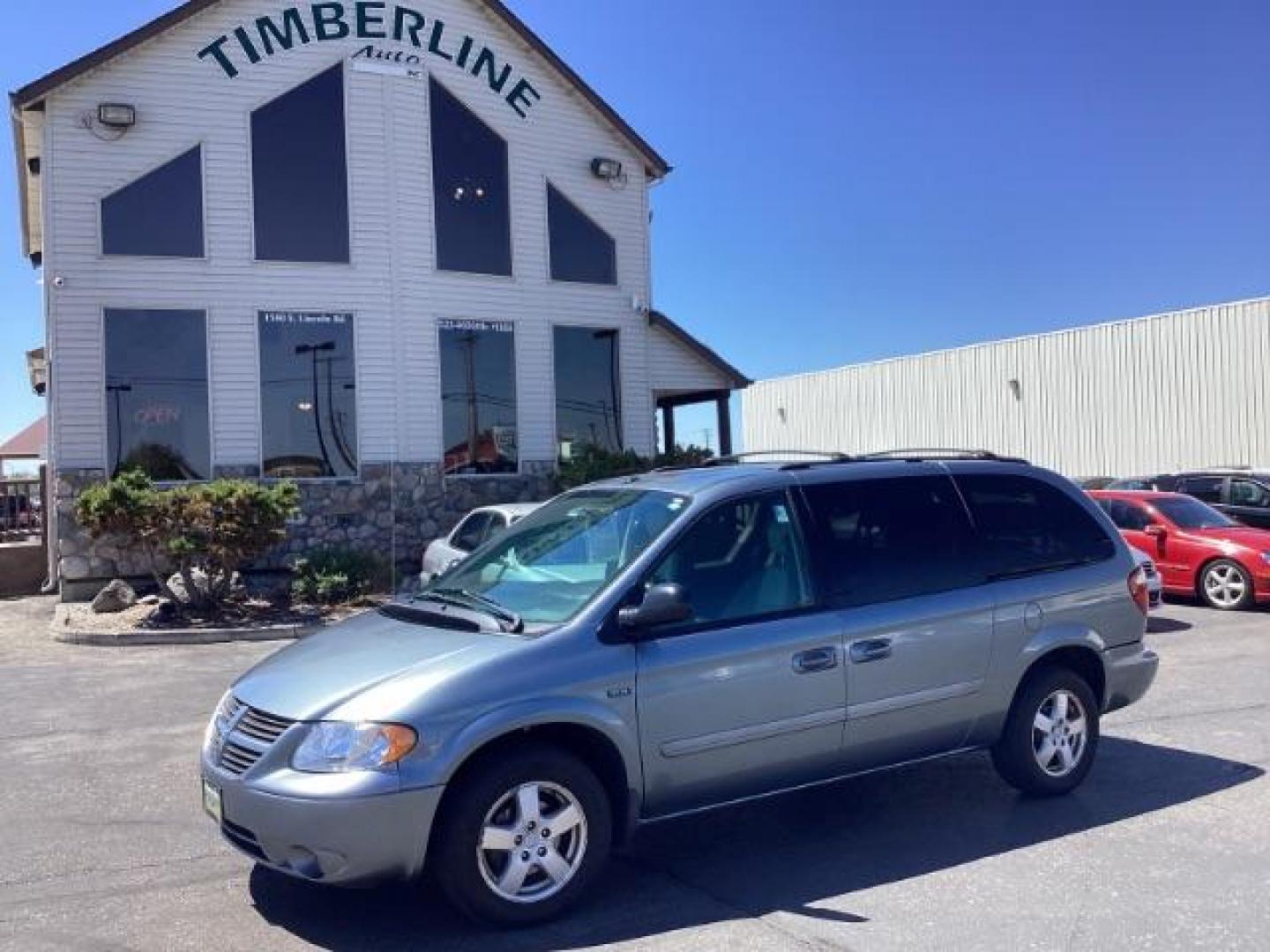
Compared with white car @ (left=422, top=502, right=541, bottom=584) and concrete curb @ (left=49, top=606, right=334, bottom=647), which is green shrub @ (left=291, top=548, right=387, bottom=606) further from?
white car @ (left=422, top=502, right=541, bottom=584)

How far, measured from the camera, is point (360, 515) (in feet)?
58.1

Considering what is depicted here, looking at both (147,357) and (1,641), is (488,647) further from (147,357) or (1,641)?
(147,357)

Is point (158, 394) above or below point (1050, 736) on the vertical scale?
above

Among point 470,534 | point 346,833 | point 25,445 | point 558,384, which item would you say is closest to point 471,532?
point 470,534

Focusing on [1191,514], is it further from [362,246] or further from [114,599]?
[114,599]

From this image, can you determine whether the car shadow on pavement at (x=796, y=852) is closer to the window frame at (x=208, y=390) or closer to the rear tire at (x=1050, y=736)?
the rear tire at (x=1050, y=736)

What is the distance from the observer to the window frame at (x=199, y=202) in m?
16.5

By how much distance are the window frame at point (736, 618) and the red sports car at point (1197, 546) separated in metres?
10.6

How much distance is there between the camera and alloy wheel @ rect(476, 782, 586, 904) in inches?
179

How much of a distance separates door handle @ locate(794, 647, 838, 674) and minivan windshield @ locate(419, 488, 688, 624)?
2.70ft

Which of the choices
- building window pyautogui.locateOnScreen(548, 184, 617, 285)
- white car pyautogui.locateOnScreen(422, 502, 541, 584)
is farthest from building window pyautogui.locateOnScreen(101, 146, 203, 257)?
white car pyautogui.locateOnScreen(422, 502, 541, 584)

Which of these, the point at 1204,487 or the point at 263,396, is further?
the point at 1204,487

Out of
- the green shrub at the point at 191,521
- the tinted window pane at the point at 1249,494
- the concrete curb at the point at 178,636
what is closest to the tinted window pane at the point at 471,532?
the concrete curb at the point at 178,636

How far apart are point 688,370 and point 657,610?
16289mm
